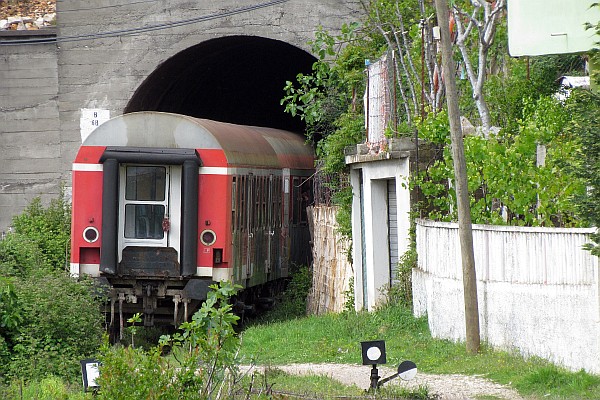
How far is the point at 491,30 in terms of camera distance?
52.4ft

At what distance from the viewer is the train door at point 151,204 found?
59.4 feet

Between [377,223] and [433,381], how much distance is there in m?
6.71

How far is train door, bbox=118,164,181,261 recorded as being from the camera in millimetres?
18109

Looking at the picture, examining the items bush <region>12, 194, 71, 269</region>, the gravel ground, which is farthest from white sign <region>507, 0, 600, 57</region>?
bush <region>12, 194, 71, 269</region>

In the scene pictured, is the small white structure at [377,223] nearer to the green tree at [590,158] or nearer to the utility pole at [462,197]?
the utility pole at [462,197]

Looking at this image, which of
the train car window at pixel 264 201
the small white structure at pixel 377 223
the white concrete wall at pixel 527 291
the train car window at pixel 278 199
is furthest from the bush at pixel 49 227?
the white concrete wall at pixel 527 291

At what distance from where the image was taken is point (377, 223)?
61.9 ft

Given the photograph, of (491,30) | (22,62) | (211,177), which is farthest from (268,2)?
(491,30)

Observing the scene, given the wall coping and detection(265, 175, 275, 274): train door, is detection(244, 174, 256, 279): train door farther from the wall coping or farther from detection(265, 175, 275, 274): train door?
the wall coping

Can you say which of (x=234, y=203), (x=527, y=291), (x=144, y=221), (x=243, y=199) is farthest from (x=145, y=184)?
(x=527, y=291)

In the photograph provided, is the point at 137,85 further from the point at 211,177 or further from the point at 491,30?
the point at 491,30

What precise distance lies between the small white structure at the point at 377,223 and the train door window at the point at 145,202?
342 centimetres

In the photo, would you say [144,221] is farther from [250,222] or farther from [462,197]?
[462,197]

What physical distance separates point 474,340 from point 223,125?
789 cm
